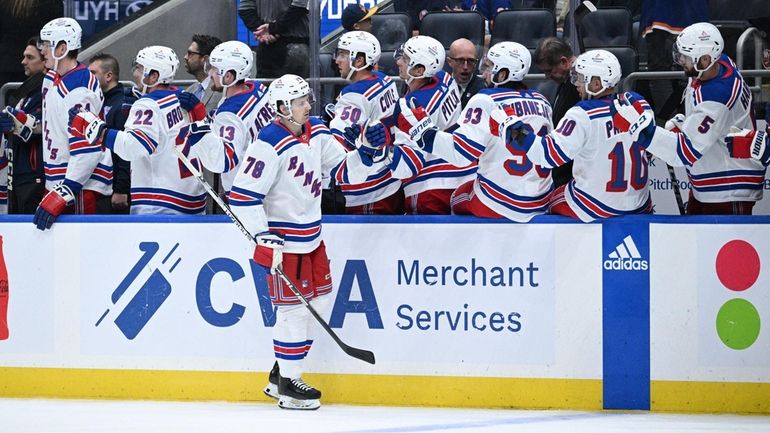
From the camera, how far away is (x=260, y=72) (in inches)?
287

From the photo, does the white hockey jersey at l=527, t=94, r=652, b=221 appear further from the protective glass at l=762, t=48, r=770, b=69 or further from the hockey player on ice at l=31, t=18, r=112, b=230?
the hockey player on ice at l=31, t=18, r=112, b=230

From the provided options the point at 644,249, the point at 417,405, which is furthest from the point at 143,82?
the point at 644,249

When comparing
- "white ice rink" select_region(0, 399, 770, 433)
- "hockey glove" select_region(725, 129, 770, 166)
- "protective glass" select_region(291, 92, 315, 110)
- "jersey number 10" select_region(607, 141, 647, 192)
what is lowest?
"white ice rink" select_region(0, 399, 770, 433)

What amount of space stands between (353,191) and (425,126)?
64 centimetres

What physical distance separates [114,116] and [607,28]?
2839mm

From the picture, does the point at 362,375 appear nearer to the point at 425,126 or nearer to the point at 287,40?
the point at 425,126

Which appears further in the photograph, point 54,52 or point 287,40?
point 287,40

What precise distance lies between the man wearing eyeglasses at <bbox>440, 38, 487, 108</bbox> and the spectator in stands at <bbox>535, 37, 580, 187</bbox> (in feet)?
1.21

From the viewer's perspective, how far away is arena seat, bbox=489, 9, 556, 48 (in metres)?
7.61

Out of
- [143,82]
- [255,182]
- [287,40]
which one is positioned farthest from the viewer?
[287,40]

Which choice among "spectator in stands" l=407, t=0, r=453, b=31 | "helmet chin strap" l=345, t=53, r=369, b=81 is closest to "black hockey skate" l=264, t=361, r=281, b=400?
"helmet chin strap" l=345, t=53, r=369, b=81

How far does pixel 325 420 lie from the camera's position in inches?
219

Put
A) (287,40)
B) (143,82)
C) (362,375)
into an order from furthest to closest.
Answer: (287,40)
(143,82)
(362,375)


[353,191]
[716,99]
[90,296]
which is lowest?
[90,296]
